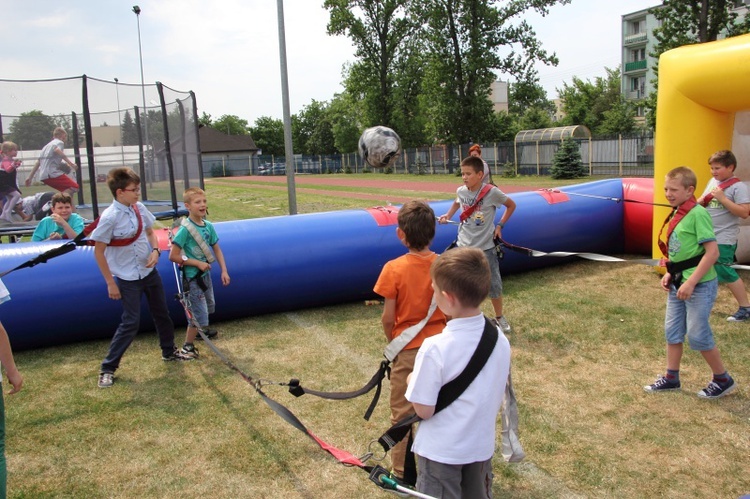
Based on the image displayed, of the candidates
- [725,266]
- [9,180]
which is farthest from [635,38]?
[725,266]

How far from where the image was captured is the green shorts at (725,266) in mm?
5441

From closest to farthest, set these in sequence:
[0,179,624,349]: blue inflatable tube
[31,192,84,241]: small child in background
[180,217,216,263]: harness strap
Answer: [180,217,216,263]: harness strap → [0,179,624,349]: blue inflatable tube → [31,192,84,241]: small child in background

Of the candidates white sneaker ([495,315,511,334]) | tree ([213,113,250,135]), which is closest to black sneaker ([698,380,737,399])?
white sneaker ([495,315,511,334])

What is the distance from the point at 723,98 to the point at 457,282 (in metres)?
6.25

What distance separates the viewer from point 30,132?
33.9ft

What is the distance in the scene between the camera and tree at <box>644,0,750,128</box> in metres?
26.0

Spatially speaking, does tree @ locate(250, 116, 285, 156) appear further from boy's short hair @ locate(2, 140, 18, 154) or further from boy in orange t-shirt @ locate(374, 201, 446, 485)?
boy in orange t-shirt @ locate(374, 201, 446, 485)

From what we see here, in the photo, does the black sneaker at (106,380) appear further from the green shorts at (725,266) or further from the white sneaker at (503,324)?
the green shorts at (725,266)

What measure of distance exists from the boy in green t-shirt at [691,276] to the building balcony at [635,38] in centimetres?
7083

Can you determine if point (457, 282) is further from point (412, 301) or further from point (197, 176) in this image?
point (197, 176)

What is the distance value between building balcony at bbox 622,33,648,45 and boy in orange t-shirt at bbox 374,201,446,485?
7257 cm

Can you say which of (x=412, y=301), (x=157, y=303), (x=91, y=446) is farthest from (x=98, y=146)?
(x=412, y=301)

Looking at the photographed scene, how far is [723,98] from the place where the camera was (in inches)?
272

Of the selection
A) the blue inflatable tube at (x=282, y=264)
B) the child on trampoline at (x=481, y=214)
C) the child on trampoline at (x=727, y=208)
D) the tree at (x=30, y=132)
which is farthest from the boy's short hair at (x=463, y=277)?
the tree at (x=30, y=132)
